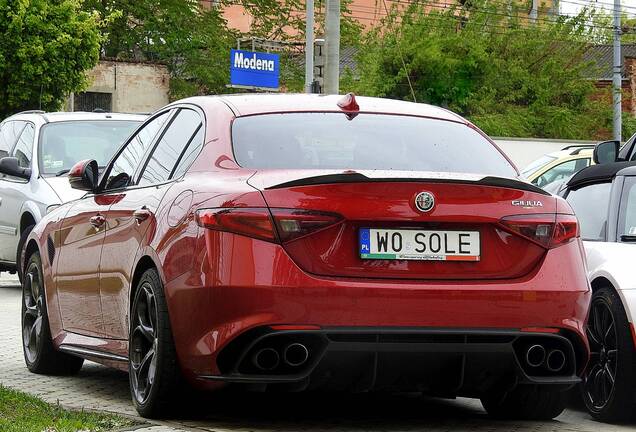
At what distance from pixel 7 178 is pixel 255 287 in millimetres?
10299

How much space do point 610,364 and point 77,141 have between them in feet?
28.4

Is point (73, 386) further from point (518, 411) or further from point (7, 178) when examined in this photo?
point (7, 178)

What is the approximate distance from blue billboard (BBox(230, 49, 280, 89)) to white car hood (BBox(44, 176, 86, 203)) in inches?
813

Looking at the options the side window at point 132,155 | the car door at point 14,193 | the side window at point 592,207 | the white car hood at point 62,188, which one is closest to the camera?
the side window at point 132,155

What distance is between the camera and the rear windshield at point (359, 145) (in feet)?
21.5

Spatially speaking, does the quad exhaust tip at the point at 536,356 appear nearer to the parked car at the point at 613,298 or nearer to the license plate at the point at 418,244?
the license plate at the point at 418,244

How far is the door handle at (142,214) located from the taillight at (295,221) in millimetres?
1032

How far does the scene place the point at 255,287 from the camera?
592cm

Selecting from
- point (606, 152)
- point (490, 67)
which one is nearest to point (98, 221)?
point (606, 152)

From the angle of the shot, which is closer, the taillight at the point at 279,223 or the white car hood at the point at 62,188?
the taillight at the point at 279,223

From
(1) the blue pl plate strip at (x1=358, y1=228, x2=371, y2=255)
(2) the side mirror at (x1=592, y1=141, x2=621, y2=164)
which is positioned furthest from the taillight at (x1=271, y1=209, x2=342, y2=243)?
(2) the side mirror at (x1=592, y1=141, x2=621, y2=164)

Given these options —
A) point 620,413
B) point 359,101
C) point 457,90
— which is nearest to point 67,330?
point 359,101

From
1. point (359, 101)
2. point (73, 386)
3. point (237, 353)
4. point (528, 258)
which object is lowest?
point (73, 386)

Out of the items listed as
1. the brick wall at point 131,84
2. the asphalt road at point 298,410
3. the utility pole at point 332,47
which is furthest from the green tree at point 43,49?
the asphalt road at point 298,410
